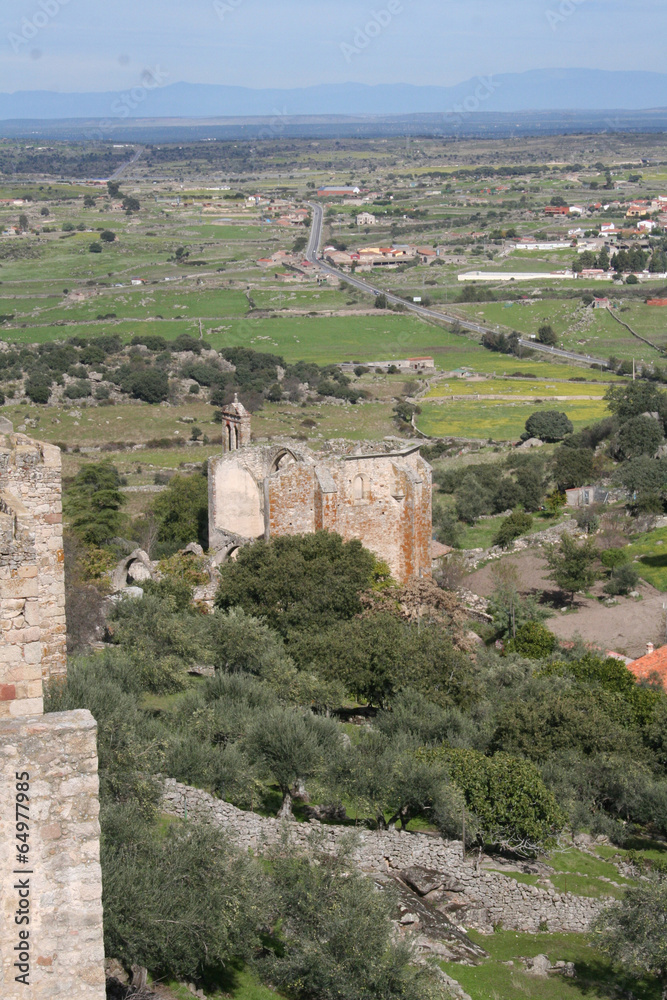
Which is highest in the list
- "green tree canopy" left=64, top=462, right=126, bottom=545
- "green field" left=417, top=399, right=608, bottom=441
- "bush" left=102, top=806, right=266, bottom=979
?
"bush" left=102, top=806, right=266, bottom=979

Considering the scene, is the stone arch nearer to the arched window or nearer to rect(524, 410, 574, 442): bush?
the arched window

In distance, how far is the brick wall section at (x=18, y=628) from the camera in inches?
234

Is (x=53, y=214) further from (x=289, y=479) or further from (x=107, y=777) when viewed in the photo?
(x=107, y=777)

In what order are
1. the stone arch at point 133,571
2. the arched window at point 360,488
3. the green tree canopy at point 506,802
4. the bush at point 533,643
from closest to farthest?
the green tree canopy at point 506,802 → the bush at point 533,643 → the stone arch at point 133,571 → the arched window at point 360,488

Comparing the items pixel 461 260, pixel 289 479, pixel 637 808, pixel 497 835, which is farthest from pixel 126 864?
pixel 461 260

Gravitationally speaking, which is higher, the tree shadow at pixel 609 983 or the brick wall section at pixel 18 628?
the brick wall section at pixel 18 628

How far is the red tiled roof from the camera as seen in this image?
2233 centimetres

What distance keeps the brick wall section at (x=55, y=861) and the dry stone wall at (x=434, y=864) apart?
695cm

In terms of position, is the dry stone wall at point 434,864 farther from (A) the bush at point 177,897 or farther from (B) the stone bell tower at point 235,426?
(B) the stone bell tower at point 235,426

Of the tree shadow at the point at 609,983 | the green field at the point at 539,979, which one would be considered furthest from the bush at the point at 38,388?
the tree shadow at the point at 609,983

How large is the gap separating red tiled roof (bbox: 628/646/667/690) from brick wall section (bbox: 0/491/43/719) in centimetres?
1762

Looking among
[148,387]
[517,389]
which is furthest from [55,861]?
[517,389]

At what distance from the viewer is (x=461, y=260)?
5389 inches

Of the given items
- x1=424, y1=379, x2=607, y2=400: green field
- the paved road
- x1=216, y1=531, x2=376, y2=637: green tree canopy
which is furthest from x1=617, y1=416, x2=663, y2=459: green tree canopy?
the paved road
